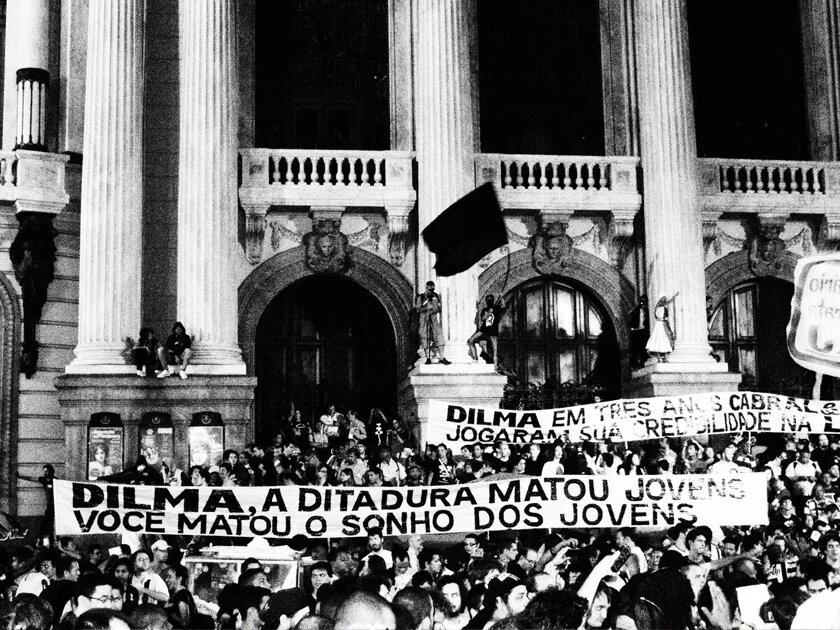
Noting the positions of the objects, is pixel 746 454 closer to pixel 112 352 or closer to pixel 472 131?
pixel 472 131

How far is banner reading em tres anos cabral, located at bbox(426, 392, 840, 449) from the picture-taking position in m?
23.4

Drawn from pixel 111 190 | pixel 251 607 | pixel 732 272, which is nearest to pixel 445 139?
pixel 111 190

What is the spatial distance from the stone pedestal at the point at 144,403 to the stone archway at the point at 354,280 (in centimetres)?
226

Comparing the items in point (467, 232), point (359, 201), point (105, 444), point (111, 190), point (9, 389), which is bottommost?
point (105, 444)

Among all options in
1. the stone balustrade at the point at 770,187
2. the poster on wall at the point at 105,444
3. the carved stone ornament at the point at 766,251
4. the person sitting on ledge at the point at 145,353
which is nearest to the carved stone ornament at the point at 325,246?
the person sitting on ledge at the point at 145,353

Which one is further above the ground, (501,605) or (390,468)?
(390,468)

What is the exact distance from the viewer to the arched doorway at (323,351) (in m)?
30.5

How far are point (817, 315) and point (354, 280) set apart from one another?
23663 millimetres

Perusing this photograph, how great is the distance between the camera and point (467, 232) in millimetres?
19406

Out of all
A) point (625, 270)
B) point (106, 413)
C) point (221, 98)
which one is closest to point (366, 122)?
point (221, 98)

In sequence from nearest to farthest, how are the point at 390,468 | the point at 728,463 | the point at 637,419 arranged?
1. the point at 728,463
2. the point at 390,468
3. the point at 637,419

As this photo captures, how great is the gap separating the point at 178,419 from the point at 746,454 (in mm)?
11388

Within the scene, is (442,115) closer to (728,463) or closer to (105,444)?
(105,444)

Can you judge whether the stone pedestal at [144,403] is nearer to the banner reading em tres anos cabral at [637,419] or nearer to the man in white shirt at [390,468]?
the man in white shirt at [390,468]
